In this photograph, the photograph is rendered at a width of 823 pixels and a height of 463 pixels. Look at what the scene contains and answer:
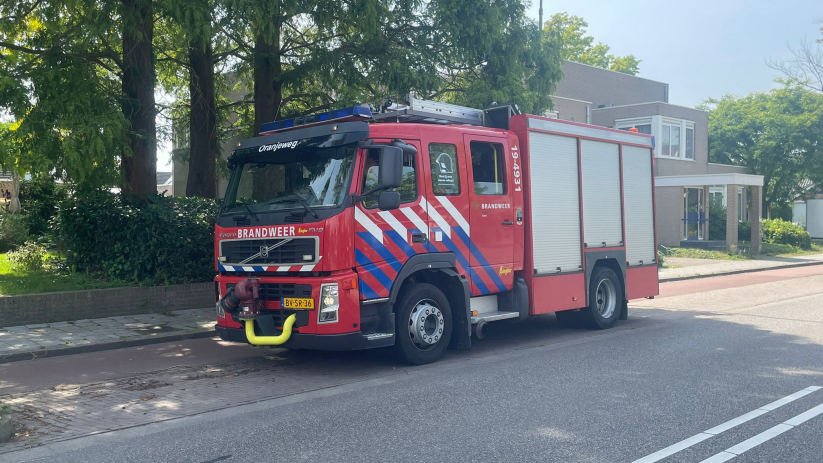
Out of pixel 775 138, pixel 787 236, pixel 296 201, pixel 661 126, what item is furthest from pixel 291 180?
pixel 775 138

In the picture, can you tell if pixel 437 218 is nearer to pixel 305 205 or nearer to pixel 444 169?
pixel 444 169

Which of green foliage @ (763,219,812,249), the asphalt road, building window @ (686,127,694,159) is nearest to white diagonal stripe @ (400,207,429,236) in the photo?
the asphalt road

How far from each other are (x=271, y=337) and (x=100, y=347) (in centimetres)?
333

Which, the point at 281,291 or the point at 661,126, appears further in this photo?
the point at 661,126

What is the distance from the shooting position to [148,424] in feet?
19.2

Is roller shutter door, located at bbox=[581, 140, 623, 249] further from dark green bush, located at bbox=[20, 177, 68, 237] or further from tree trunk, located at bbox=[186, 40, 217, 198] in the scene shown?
dark green bush, located at bbox=[20, 177, 68, 237]

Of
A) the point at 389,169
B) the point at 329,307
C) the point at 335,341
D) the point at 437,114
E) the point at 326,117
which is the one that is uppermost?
the point at 437,114

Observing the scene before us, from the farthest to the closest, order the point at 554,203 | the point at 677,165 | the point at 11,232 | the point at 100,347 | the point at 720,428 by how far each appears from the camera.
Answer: the point at 677,165
the point at 11,232
the point at 554,203
the point at 100,347
the point at 720,428

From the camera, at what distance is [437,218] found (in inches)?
322

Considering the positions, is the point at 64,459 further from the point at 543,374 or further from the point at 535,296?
the point at 535,296

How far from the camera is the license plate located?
7.28 metres

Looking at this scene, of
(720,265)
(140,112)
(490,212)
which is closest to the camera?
(490,212)

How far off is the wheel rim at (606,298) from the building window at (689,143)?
2710cm

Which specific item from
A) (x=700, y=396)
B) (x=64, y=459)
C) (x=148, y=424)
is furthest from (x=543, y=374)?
(x=64, y=459)
